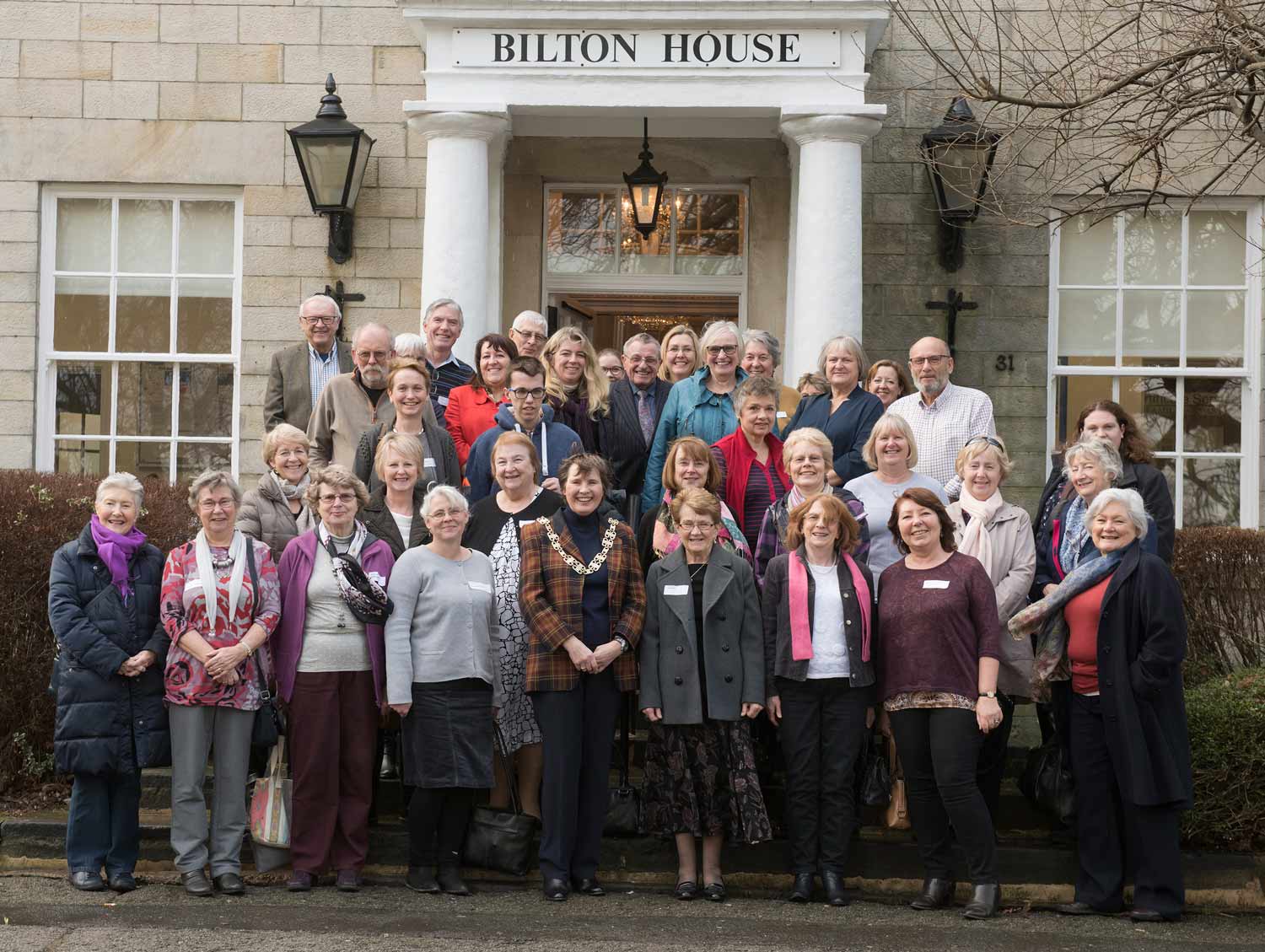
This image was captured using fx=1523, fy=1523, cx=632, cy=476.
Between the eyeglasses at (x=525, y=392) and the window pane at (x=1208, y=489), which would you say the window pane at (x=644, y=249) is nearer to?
the window pane at (x=1208, y=489)

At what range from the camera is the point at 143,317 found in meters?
11.1

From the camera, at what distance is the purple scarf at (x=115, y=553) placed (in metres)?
6.44

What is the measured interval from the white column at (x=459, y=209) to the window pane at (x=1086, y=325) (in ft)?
13.8

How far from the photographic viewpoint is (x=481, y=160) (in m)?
9.84

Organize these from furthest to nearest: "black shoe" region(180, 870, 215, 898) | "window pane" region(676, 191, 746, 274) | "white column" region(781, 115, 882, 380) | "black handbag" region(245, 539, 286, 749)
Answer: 1. "window pane" region(676, 191, 746, 274)
2. "white column" region(781, 115, 882, 380)
3. "black handbag" region(245, 539, 286, 749)
4. "black shoe" region(180, 870, 215, 898)

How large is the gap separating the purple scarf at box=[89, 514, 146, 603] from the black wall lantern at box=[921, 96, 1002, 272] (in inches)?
214

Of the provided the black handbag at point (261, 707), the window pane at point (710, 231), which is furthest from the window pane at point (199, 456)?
the black handbag at point (261, 707)

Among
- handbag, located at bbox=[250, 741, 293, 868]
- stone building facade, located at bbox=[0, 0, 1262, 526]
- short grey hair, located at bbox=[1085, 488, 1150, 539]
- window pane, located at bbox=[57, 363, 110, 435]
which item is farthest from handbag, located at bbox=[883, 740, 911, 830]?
window pane, located at bbox=[57, 363, 110, 435]

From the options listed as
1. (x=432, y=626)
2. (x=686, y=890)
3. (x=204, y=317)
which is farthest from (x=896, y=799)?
(x=204, y=317)

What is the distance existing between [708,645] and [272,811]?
6.57 feet

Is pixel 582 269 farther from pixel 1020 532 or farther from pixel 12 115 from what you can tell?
pixel 1020 532

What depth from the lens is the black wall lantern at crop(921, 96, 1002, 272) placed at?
9.80 m

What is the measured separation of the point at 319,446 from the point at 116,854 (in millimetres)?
2189

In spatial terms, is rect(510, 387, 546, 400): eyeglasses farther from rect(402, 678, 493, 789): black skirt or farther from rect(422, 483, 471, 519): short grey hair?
rect(402, 678, 493, 789): black skirt
